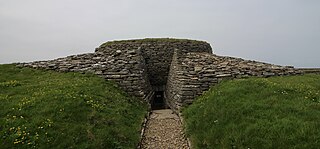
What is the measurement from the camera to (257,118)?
10.0 meters

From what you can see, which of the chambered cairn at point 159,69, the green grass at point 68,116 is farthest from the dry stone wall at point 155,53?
the green grass at point 68,116

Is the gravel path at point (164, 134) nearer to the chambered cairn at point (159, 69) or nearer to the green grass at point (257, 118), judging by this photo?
the green grass at point (257, 118)

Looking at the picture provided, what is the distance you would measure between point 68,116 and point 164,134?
4.69 metres

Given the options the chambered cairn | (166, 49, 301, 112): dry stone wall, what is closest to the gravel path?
(166, 49, 301, 112): dry stone wall

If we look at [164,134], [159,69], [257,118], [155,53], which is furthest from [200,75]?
[155,53]

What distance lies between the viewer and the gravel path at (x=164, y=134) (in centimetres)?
1131

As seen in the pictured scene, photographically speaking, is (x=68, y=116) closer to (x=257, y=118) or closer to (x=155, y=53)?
(x=257, y=118)

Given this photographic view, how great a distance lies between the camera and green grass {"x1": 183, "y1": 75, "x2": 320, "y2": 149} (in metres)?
8.51

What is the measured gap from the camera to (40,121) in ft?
33.1

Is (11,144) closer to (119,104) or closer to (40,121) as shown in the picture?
(40,121)

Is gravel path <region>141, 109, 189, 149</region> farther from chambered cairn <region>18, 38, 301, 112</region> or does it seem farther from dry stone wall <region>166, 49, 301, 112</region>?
chambered cairn <region>18, 38, 301, 112</region>

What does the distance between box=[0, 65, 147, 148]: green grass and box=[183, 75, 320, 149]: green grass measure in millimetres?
3201

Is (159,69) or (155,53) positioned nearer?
(155,53)

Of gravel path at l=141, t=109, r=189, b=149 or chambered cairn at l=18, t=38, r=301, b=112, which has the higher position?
chambered cairn at l=18, t=38, r=301, b=112
